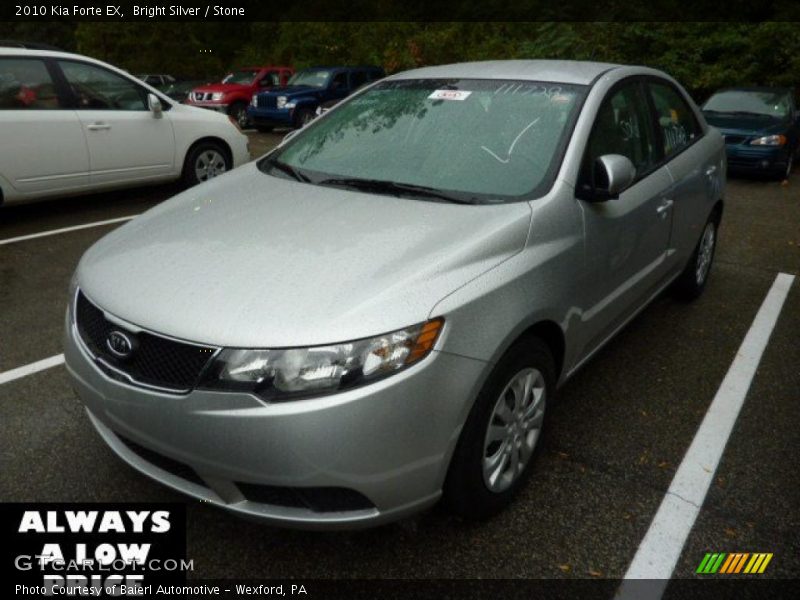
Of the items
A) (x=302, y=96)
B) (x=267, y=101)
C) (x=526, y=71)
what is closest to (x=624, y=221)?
(x=526, y=71)

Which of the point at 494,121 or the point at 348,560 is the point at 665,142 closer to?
the point at 494,121

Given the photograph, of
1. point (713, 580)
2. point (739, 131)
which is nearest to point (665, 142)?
point (713, 580)

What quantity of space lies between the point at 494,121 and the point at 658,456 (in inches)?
66.0

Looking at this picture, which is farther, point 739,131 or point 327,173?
point 739,131

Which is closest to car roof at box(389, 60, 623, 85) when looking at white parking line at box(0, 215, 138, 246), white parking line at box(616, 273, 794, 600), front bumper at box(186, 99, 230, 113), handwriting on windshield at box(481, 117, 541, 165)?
handwriting on windshield at box(481, 117, 541, 165)

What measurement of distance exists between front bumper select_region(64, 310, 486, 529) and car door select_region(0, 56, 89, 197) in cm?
484

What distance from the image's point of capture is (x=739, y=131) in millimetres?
9844

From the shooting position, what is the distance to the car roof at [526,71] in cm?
332

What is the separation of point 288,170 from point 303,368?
64.1 inches

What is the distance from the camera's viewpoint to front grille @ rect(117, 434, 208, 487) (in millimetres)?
2186

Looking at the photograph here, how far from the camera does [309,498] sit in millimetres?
2072

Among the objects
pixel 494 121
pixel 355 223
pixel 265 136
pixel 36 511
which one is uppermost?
pixel 494 121

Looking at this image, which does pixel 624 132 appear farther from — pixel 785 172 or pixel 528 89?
pixel 785 172

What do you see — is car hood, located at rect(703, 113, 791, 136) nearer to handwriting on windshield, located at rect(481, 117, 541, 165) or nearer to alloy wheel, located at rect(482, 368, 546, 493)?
handwriting on windshield, located at rect(481, 117, 541, 165)
